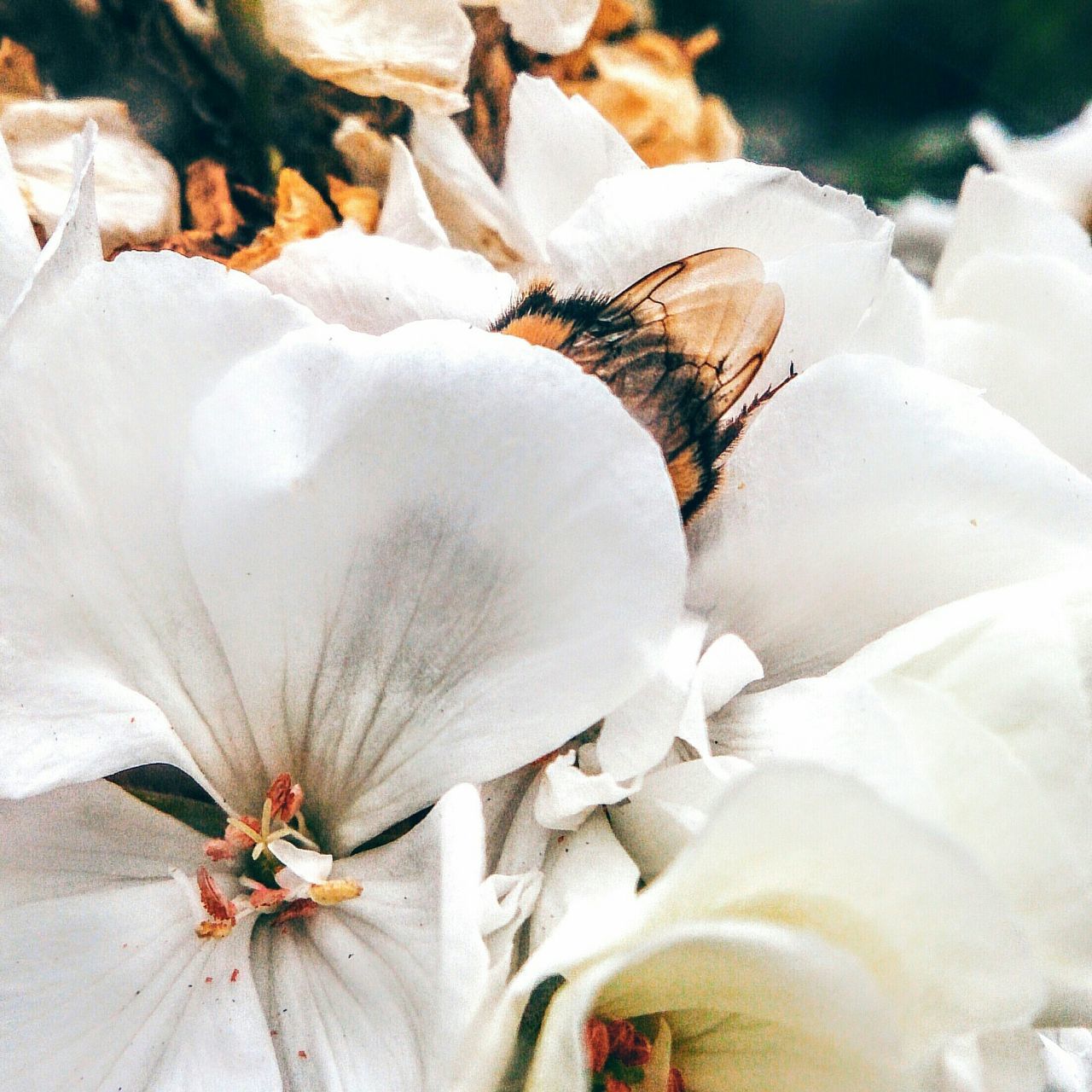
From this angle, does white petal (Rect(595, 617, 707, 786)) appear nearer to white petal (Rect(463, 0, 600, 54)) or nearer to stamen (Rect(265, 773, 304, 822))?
stamen (Rect(265, 773, 304, 822))

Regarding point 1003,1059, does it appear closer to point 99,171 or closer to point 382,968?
point 382,968


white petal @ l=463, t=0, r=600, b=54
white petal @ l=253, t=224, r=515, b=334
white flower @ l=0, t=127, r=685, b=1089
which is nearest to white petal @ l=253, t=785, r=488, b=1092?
white flower @ l=0, t=127, r=685, b=1089

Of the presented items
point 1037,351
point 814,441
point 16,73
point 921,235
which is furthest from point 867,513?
point 921,235

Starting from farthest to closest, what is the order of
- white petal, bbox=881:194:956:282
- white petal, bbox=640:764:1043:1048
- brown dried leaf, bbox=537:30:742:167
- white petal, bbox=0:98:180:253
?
white petal, bbox=881:194:956:282 → brown dried leaf, bbox=537:30:742:167 → white petal, bbox=0:98:180:253 → white petal, bbox=640:764:1043:1048

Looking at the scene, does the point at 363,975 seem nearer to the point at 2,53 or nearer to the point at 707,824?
the point at 707,824

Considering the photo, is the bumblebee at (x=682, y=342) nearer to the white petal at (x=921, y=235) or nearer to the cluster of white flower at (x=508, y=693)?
the cluster of white flower at (x=508, y=693)

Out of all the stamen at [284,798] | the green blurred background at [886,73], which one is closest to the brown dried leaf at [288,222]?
the stamen at [284,798]

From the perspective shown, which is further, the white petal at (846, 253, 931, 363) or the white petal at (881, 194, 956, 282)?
the white petal at (881, 194, 956, 282)
